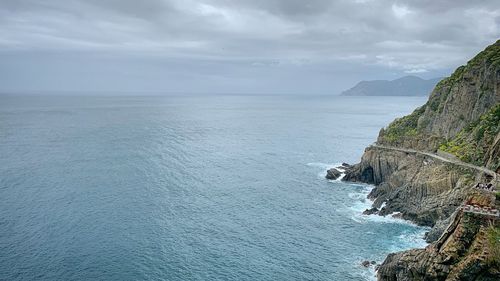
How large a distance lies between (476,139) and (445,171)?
12.0 meters

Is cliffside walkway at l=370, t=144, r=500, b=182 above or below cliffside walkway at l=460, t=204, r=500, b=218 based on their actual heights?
above

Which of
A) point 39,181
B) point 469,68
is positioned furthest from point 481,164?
point 39,181

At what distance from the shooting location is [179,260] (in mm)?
65125

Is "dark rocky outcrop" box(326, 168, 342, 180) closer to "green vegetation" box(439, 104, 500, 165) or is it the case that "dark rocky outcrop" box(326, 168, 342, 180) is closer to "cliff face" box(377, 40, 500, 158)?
"cliff face" box(377, 40, 500, 158)

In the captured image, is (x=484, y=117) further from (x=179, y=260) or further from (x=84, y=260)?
(x=84, y=260)

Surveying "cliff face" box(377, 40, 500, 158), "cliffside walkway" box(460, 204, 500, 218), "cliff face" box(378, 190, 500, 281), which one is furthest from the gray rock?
"cliffside walkway" box(460, 204, 500, 218)

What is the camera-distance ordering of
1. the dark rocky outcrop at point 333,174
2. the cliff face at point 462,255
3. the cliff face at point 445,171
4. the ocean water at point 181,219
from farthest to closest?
the dark rocky outcrop at point 333,174, the ocean water at point 181,219, the cliff face at point 445,171, the cliff face at point 462,255

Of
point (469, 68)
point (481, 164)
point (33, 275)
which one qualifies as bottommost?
point (33, 275)

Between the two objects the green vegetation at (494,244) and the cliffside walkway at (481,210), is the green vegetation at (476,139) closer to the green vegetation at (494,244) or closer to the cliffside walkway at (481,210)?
the cliffside walkway at (481,210)

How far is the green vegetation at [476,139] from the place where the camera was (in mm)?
81875

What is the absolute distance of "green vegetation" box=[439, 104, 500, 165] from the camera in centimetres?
8188

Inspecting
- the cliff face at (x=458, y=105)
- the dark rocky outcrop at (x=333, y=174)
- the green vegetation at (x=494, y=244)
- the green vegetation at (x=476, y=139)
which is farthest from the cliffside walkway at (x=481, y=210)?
the dark rocky outcrop at (x=333, y=174)

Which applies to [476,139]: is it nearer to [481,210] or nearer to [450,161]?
[450,161]

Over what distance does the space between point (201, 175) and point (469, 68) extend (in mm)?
75288
